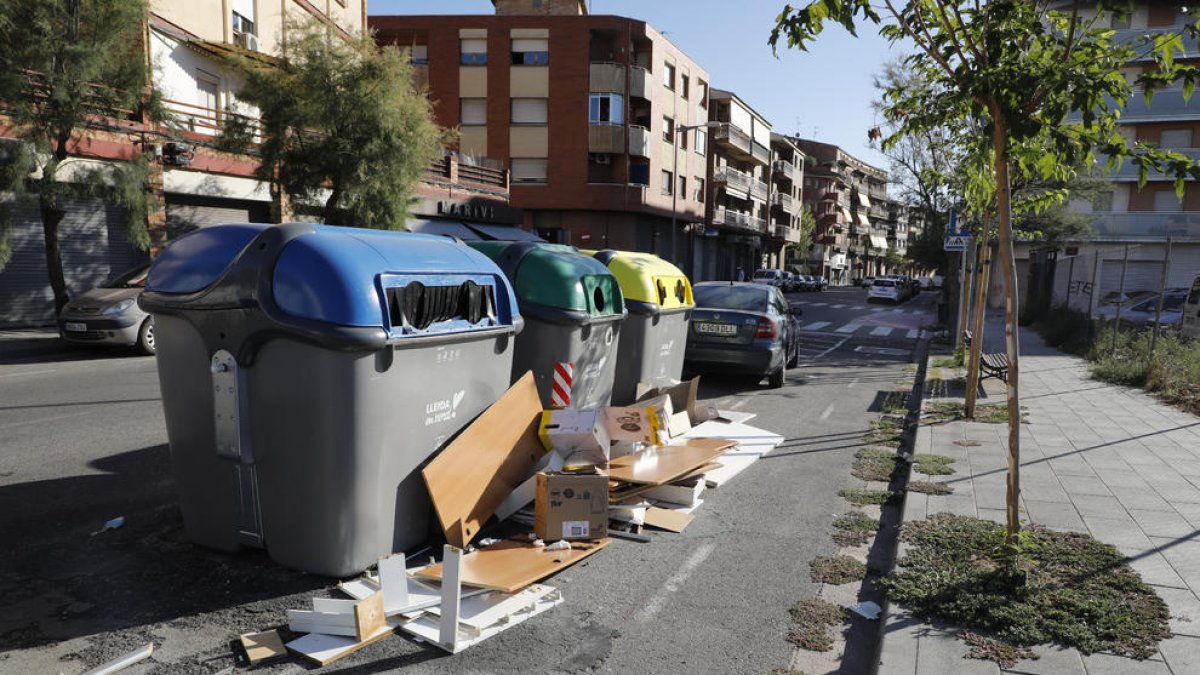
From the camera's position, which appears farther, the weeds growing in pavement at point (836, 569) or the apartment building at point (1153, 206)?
the apartment building at point (1153, 206)

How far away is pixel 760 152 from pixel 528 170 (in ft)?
89.1

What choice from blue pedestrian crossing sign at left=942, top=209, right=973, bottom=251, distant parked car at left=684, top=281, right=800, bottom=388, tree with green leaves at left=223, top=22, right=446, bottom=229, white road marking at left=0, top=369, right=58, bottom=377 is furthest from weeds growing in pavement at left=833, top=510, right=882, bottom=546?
tree with green leaves at left=223, top=22, right=446, bottom=229

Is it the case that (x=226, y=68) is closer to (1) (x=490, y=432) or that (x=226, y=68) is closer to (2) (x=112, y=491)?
(2) (x=112, y=491)

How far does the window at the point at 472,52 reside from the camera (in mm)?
38375

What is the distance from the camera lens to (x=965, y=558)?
15.3ft

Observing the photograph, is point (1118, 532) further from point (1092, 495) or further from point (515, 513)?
point (515, 513)

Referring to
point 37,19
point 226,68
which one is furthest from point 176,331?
point 226,68

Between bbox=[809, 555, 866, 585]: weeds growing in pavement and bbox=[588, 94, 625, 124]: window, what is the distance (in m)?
36.1

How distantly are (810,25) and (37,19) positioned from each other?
14006 millimetres

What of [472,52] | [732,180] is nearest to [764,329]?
[472,52]

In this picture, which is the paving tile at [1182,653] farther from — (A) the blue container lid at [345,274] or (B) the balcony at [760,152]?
(B) the balcony at [760,152]

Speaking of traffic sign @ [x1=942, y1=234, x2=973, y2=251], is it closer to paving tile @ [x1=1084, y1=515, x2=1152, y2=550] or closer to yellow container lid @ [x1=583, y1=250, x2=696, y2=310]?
yellow container lid @ [x1=583, y1=250, x2=696, y2=310]

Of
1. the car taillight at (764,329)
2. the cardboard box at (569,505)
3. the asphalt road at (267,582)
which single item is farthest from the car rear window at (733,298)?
the cardboard box at (569,505)

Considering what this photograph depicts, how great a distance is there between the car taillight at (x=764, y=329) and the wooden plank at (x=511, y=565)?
6.57m
